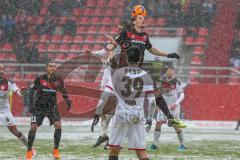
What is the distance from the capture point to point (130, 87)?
8.19 metres

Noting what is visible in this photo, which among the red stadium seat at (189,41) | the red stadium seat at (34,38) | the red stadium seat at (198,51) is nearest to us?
the red stadium seat at (198,51)

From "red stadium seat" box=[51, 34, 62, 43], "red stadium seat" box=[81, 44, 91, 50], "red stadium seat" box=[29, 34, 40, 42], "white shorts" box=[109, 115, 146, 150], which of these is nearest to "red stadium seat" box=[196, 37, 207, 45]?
"red stadium seat" box=[81, 44, 91, 50]

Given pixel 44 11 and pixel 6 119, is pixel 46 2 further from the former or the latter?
pixel 6 119

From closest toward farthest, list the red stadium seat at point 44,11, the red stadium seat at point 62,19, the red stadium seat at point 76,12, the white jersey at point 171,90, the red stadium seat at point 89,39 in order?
the white jersey at point 171,90
the red stadium seat at point 89,39
the red stadium seat at point 62,19
the red stadium seat at point 44,11
the red stadium seat at point 76,12

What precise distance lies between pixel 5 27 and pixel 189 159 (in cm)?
1988

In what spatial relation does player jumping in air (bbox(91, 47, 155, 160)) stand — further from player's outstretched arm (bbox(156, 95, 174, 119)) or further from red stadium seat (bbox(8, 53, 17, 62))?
red stadium seat (bbox(8, 53, 17, 62))

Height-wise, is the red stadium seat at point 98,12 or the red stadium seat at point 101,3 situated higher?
the red stadium seat at point 101,3

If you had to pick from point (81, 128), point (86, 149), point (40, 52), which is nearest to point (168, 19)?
point (40, 52)

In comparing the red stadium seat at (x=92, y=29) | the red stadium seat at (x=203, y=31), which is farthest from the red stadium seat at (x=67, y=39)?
the red stadium seat at (x=203, y=31)

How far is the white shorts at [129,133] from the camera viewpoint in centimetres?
823

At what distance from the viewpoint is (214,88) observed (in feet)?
77.5

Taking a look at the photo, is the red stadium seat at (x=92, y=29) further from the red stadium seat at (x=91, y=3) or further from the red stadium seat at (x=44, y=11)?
the red stadium seat at (x=44, y=11)

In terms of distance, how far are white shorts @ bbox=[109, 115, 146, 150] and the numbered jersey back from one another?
0.19 meters

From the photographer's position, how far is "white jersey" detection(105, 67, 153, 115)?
819cm
